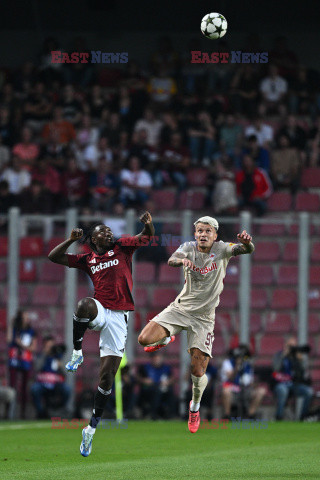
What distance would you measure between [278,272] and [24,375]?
207 inches

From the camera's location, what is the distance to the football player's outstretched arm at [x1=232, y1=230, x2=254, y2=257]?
10.5 metres

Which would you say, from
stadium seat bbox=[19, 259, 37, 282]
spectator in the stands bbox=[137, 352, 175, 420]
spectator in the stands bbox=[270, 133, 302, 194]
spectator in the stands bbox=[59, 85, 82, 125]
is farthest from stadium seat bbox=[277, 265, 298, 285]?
spectator in the stands bbox=[59, 85, 82, 125]

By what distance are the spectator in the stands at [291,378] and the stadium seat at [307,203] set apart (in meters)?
3.20

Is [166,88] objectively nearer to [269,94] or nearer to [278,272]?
[269,94]

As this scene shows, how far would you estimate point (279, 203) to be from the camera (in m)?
20.4

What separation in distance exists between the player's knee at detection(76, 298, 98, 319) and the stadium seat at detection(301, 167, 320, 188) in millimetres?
11271

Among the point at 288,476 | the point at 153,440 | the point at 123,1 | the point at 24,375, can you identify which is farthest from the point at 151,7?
the point at 288,476

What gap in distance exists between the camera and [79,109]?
21.8 metres

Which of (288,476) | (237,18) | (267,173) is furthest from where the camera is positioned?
(237,18)

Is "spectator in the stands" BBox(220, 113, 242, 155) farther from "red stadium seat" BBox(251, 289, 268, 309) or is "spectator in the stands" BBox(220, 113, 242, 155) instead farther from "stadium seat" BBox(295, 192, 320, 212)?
"red stadium seat" BBox(251, 289, 268, 309)

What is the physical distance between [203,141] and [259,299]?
3601 millimetres

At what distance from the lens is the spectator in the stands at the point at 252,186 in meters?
19.7

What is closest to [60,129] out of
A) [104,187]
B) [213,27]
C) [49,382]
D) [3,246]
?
[104,187]

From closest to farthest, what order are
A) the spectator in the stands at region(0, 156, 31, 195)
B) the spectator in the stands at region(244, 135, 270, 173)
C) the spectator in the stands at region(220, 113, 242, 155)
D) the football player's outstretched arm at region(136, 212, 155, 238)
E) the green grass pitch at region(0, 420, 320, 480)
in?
1. the green grass pitch at region(0, 420, 320, 480)
2. the football player's outstretched arm at region(136, 212, 155, 238)
3. the spectator in the stands at region(0, 156, 31, 195)
4. the spectator in the stands at region(244, 135, 270, 173)
5. the spectator in the stands at region(220, 113, 242, 155)
